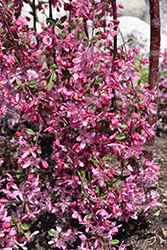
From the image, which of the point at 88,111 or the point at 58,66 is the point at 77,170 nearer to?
the point at 88,111

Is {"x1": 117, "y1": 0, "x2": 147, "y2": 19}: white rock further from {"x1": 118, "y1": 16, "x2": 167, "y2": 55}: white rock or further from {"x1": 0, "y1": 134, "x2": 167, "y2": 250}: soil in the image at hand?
{"x1": 0, "y1": 134, "x2": 167, "y2": 250}: soil

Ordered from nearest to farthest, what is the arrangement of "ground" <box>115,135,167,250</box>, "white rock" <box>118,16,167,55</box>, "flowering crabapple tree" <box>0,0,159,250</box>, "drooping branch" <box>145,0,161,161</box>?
"flowering crabapple tree" <box>0,0,159,250</box> < "drooping branch" <box>145,0,161,161</box> < "ground" <box>115,135,167,250</box> < "white rock" <box>118,16,167,55</box>

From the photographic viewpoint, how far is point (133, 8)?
4.95m

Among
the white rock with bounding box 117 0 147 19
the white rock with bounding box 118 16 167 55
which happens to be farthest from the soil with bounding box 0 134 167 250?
the white rock with bounding box 117 0 147 19

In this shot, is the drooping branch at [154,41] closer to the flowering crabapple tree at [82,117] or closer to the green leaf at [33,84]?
the flowering crabapple tree at [82,117]

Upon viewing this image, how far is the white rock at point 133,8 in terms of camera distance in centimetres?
489

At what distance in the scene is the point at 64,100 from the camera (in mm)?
1571

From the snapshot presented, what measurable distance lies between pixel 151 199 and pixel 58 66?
1.04 metres

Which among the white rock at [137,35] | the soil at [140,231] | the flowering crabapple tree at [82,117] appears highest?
the white rock at [137,35]

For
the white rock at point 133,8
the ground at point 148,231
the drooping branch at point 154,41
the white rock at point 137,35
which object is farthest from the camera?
the white rock at point 133,8

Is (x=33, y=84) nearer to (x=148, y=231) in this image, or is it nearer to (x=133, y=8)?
(x=148, y=231)

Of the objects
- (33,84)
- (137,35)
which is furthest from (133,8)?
(33,84)

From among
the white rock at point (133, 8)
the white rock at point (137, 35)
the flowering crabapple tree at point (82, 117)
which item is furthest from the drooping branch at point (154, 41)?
the white rock at point (133, 8)

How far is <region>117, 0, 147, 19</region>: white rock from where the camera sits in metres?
4.89
